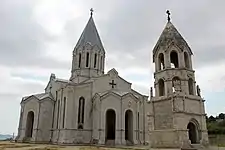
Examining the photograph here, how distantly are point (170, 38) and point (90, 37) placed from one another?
2139cm

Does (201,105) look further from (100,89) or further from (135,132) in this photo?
(100,89)

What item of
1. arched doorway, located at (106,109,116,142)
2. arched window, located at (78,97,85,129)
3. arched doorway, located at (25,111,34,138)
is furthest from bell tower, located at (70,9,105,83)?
arched doorway, located at (25,111,34,138)

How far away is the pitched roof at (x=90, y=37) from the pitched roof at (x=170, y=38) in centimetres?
1859

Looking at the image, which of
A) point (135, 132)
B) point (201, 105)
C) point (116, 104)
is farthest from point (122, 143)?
point (201, 105)

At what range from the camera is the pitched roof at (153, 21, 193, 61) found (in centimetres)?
1914

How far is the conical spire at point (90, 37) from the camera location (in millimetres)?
37531

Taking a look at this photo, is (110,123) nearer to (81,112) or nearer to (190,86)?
(81,112)

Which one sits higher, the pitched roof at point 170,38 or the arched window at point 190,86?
the pitched roof at point 170,38

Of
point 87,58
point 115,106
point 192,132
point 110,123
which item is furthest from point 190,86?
point 87,58

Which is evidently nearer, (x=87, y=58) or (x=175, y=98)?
(x=175, y=98)

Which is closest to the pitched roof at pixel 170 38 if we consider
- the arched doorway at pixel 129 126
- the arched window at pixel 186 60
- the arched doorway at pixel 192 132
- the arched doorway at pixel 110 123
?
the arched window at pixel 186 60

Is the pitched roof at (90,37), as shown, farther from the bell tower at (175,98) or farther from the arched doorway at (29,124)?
the bell tower at (175,98)

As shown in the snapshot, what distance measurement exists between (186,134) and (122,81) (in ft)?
62.0

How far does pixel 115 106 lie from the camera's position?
2922cm
